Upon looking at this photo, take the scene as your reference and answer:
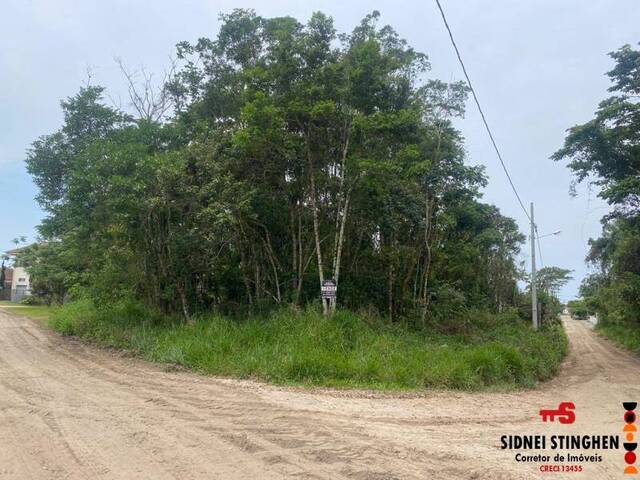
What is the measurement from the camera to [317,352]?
11.6 meters

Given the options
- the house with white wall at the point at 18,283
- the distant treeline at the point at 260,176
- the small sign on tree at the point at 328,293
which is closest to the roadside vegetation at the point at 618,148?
the distant treeline at the point at 260,176

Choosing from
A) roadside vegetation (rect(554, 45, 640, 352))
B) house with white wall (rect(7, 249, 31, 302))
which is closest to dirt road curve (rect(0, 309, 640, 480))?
roadside vegetation (rect(554, 45, 640, 352))

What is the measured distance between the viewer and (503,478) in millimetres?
5105

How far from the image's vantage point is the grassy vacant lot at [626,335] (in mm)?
29780

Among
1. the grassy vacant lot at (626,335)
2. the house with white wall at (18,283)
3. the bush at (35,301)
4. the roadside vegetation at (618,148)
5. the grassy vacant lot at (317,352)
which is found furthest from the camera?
the house with white wall at (18,283)

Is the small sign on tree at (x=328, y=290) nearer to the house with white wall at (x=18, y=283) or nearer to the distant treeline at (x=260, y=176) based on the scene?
the distant treeline at (x=260, y=176)

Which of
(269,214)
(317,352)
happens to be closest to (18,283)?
(269,214)

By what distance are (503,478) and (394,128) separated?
37.0ft

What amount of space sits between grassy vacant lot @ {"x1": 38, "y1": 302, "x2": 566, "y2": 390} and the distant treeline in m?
1.65

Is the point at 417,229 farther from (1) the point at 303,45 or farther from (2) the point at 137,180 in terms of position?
(2) the point at 137,180

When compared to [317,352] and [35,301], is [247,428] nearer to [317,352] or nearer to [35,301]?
[317,352]

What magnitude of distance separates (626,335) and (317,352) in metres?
32.0

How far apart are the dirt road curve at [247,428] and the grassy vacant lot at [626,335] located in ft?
70.3

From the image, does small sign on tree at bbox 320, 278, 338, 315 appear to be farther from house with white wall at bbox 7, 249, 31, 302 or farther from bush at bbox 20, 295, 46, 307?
house with white wall at bbox 7, 249, 31, 302
